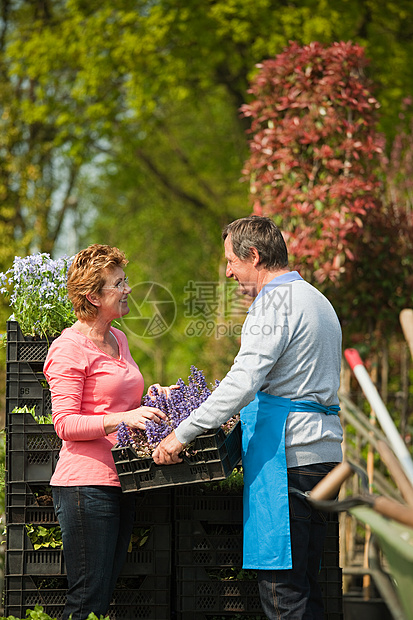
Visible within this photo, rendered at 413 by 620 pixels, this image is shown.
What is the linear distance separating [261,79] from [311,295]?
3363 mm

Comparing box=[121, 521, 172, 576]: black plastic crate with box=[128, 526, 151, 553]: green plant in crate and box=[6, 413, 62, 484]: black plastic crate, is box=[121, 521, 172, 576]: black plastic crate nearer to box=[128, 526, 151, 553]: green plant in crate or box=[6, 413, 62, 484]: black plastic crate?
box=[128, 526, 151, 553]: green plant in crate

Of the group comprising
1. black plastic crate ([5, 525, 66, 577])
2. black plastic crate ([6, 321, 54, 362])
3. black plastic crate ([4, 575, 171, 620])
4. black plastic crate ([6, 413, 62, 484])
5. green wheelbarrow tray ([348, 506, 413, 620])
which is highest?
green wheelbarrow tray ([348, 506, 413, 620])

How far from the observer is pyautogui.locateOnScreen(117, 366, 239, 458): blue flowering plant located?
2768 mm

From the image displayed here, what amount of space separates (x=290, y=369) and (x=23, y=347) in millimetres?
1306

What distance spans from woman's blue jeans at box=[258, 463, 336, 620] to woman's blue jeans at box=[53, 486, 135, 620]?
0.63 m

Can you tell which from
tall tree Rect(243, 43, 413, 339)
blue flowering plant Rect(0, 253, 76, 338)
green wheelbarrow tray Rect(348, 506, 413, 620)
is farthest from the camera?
tall tree Rect(243, 43, 413, 339)

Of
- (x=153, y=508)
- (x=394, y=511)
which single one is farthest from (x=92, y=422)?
(x=394, y=511)

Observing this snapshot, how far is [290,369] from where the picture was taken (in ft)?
8.66

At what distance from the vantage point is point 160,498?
3.09 meters

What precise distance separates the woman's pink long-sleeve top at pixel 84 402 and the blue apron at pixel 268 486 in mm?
567

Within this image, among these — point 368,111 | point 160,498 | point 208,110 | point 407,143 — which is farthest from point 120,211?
point 160,498

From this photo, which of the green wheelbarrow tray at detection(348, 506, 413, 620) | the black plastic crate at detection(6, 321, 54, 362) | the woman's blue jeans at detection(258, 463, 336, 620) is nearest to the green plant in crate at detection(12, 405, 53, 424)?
the black plastic crate at detection(6, 321, 54, 362)

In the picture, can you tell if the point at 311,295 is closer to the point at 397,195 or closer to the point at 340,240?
the point at 340,240

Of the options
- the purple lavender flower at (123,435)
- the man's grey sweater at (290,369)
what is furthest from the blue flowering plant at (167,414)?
the man's grey sweater at (290,369)
